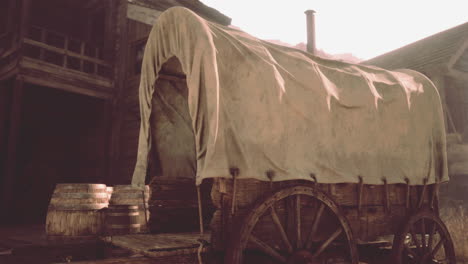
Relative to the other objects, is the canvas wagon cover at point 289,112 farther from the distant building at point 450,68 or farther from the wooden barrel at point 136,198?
the distant building at point 450,68

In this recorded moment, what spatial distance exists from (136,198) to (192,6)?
10253mm

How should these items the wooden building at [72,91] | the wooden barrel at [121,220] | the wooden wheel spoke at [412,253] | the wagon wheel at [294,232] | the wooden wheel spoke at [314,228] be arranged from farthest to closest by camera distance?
the wooden building at [72,91] < the wooden wheel spoke at [412,253] < the wooden barrel at [121,220] < the wooden wheel spoke at [314,228] < the wagon wheel at [294,232]

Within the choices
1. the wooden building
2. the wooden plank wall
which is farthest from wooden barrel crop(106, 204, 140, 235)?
the wooden plank wall

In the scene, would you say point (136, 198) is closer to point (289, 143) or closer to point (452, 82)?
point (289, 143)

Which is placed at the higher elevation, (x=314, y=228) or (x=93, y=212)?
(x=93, y=212)

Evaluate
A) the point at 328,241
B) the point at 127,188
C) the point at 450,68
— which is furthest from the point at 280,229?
the point at 450,68

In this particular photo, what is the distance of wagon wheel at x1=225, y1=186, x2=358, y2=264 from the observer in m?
3.54

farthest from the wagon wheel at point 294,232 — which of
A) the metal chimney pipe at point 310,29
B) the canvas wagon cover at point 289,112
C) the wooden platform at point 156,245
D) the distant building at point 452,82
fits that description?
the metal chimney pipe at point 310,29

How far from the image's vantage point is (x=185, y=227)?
16.9 ft

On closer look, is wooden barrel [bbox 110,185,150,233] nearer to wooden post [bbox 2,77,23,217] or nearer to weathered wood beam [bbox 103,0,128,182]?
wooden post [bbox 2,77,23,217]

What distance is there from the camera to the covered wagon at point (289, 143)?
355 cm

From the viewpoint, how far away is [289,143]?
3.90m

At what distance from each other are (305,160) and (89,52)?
10896 millimetres

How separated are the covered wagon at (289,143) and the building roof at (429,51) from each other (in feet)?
35.6
